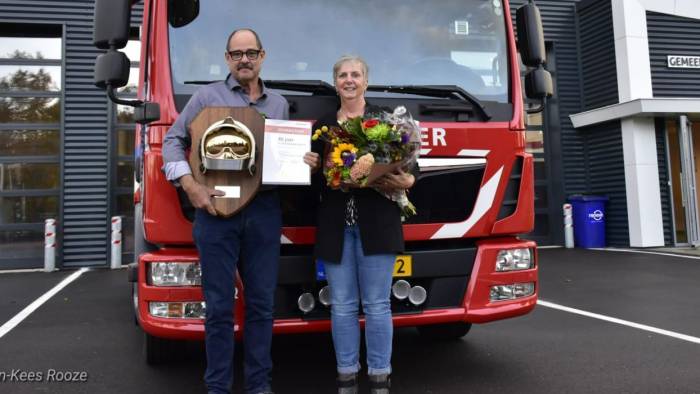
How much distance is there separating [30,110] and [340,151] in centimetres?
922

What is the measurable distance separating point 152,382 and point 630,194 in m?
9.90

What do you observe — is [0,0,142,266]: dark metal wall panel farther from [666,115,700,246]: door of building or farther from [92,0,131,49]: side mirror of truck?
[666,115,700,246]: door of building

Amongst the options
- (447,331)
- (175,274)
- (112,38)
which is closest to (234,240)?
(175,274)

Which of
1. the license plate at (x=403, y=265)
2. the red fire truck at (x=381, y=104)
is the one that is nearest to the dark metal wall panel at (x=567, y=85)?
the red fire truck at (x=381, y=104)

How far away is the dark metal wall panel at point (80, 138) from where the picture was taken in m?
9.23

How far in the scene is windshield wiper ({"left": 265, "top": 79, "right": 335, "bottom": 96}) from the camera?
2.76 meters

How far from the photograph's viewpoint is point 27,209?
30.1 feet

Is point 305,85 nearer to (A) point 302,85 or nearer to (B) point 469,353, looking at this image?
(A) point 302,85

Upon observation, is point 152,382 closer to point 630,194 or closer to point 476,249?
point 476,249

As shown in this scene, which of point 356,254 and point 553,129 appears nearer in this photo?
point 356,254

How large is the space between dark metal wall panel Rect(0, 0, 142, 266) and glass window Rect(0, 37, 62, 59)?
1.29 ft

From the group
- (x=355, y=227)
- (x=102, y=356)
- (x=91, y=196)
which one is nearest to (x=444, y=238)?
(x=355, y=227)

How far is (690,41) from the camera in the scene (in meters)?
10.7

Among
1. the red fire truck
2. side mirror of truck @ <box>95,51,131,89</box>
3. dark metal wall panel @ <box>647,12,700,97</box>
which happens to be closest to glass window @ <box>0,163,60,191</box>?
the red fire truck
